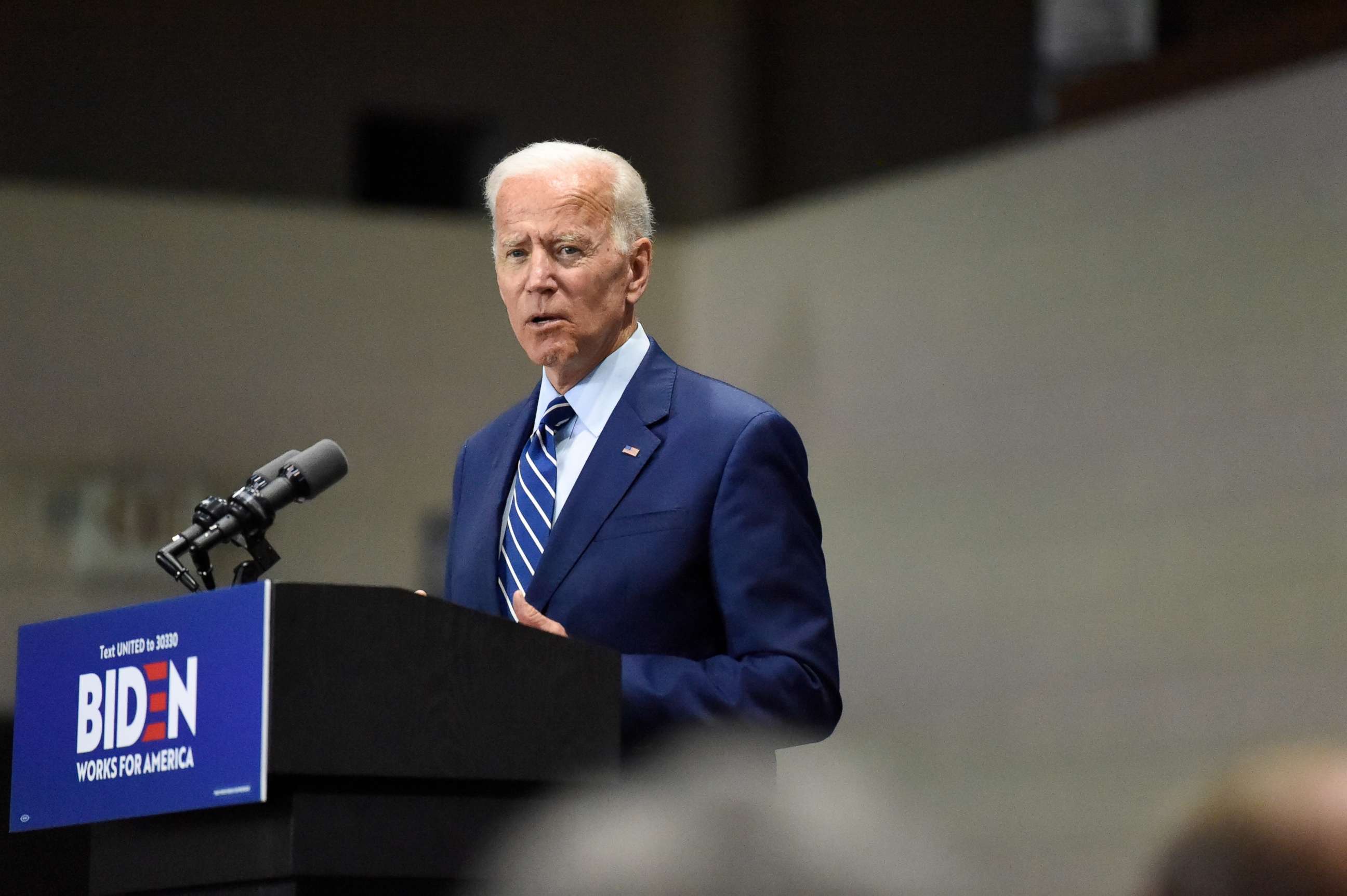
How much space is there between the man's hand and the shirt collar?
299 mm

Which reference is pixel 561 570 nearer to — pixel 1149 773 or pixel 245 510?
pixel 245 510

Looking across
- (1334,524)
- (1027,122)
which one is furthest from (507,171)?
(1027,122)

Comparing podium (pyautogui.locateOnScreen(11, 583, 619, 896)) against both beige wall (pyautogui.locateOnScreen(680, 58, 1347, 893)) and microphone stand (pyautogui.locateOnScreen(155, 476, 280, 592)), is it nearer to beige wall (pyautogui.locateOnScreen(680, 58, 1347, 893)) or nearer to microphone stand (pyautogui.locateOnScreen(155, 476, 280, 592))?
microphone stand (pyautogui.locateOnScreen(155, 476, 280, 592))

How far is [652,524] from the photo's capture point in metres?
2.05

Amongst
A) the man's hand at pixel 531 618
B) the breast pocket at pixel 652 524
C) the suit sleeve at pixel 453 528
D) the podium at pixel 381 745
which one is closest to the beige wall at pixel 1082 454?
the suit sleeve at pixel 453 528

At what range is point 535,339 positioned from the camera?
213 cm

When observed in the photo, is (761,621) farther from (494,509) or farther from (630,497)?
(494,509)

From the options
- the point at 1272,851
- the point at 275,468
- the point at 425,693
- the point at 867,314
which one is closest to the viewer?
the point at 1272,851

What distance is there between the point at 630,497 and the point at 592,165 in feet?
1.23

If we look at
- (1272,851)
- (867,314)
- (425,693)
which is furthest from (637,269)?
(867,314)

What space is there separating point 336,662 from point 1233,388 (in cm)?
416

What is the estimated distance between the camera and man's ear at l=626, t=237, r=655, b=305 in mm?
2188

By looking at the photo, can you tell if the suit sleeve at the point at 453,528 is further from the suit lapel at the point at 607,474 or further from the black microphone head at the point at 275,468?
the black microphone head at the point at 275,468

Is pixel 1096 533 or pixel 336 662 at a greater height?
pixel 1096 533
